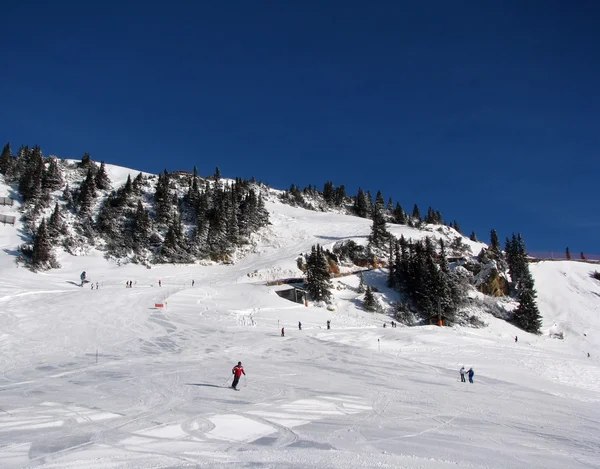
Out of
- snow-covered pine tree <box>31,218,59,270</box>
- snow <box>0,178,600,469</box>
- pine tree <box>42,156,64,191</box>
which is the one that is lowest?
snow <box>0,178,600,469</box>

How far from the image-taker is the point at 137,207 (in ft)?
241

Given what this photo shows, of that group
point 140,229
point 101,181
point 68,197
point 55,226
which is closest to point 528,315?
point 140,229

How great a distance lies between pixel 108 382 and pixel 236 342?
467 inches

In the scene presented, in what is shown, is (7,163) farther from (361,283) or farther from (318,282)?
(361,283)

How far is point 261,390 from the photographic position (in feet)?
48.3

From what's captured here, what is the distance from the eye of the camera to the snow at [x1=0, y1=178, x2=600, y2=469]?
8.27 m

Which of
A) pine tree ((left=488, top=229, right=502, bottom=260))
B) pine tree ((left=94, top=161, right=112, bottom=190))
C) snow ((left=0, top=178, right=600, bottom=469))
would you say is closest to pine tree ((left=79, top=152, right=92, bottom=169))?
pine tree ((left=94, top=161, right=112, bottom=190))

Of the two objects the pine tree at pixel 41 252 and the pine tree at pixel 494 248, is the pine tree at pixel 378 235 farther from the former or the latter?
the pine tree at pixel 41 252

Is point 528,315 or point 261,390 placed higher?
point 528,315

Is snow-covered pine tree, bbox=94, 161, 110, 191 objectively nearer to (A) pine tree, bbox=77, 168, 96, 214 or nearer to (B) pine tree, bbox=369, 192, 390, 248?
(A) pine tree, bbox=77, 168, 96, 214

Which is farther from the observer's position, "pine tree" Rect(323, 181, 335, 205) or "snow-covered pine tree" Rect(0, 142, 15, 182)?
"pine tree" Rect(323, 181, 335, 205)

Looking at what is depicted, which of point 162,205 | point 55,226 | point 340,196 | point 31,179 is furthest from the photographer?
point 340,196

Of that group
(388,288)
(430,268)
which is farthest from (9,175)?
(430,268)

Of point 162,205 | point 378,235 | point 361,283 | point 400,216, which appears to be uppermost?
point 400,216
